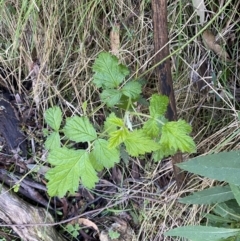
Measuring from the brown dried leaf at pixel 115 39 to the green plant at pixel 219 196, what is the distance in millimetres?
495

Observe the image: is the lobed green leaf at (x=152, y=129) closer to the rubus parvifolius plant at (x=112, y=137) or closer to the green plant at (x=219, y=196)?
the rubus parvifolius plant at (x=112, y=137)

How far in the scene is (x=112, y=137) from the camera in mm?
1015

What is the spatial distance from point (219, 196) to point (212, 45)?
484 mm

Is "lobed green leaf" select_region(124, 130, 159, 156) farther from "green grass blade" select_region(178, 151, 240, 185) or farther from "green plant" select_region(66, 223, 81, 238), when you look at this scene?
"green plant" select_region(66, 223, 81, 238)

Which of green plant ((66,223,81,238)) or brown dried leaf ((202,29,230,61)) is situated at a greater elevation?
brown dried leaf ((202,29,230,61))

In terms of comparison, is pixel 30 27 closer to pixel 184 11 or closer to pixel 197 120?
pixel 184 11

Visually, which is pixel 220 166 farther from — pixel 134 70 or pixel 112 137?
pixel 134 70

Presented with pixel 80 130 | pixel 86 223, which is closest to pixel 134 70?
pixel 80 130

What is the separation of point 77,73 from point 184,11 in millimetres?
416

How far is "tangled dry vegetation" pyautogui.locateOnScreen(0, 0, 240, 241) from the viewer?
1.34 metres

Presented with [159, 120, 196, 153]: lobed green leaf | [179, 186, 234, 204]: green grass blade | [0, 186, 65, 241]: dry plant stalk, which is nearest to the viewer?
[159, 120, 196, 153]: lobed green leaf

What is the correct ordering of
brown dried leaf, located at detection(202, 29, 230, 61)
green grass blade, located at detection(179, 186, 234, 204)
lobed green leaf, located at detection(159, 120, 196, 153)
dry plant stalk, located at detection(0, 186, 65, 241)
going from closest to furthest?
lobed green leaf, located at detection(159, 120, 196, 153)
green grass blade, located at detection(179, 186, 234, 204)
brown dried leaf, located at detection(202, 29, 230, 61)
dry plant stalk, located at detection(0, 186, 65, 241)

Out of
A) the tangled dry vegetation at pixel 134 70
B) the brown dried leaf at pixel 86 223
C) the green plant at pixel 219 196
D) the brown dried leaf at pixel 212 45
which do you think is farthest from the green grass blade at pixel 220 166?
the brown dried leaf at pixel 86 223

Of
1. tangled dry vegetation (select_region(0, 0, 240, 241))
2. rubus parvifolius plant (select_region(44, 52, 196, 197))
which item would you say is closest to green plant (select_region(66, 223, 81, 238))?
tangled dry vegetation (select_region(0, 0, 240, 241))
